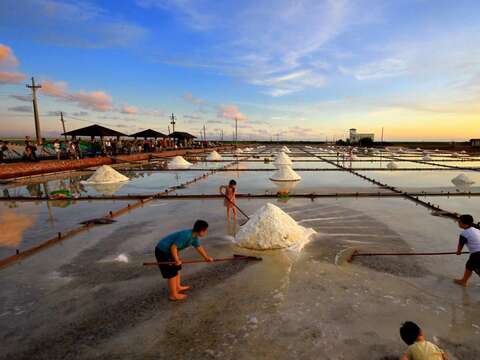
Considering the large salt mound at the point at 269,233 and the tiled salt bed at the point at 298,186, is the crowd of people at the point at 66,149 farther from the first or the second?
the large salt mound at the point at 269,233

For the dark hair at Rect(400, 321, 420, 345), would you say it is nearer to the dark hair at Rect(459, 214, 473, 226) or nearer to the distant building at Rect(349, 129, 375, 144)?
the dark hair at Rect(459, 214, 473, 226)

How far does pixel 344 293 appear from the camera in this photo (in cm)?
382

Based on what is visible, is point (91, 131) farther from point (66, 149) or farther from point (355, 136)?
point (355, 136)

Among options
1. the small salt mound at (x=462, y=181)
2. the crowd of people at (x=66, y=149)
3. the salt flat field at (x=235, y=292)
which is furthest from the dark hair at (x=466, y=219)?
the crowd of people at (x=66, y=149)

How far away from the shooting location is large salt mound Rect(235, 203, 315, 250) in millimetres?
5371

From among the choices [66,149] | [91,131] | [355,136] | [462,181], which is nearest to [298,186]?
[462,181]

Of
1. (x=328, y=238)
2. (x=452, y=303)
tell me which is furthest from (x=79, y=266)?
(x=452, y=303)

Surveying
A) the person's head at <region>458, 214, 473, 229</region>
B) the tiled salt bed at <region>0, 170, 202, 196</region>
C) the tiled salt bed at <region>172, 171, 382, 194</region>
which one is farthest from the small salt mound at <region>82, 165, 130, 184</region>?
the person's head at <region>458, 214, 473, 229</region>

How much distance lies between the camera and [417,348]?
7.39 ft

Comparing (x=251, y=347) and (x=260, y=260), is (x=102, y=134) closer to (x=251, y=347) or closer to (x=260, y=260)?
(x=260, y=260)

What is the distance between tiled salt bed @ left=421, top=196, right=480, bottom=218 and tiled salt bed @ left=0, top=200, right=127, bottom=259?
387 inches

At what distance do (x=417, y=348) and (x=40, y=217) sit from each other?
8634 millimetres

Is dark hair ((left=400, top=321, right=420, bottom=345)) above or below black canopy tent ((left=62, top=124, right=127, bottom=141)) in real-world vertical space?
below

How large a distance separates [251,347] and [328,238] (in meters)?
3.50
